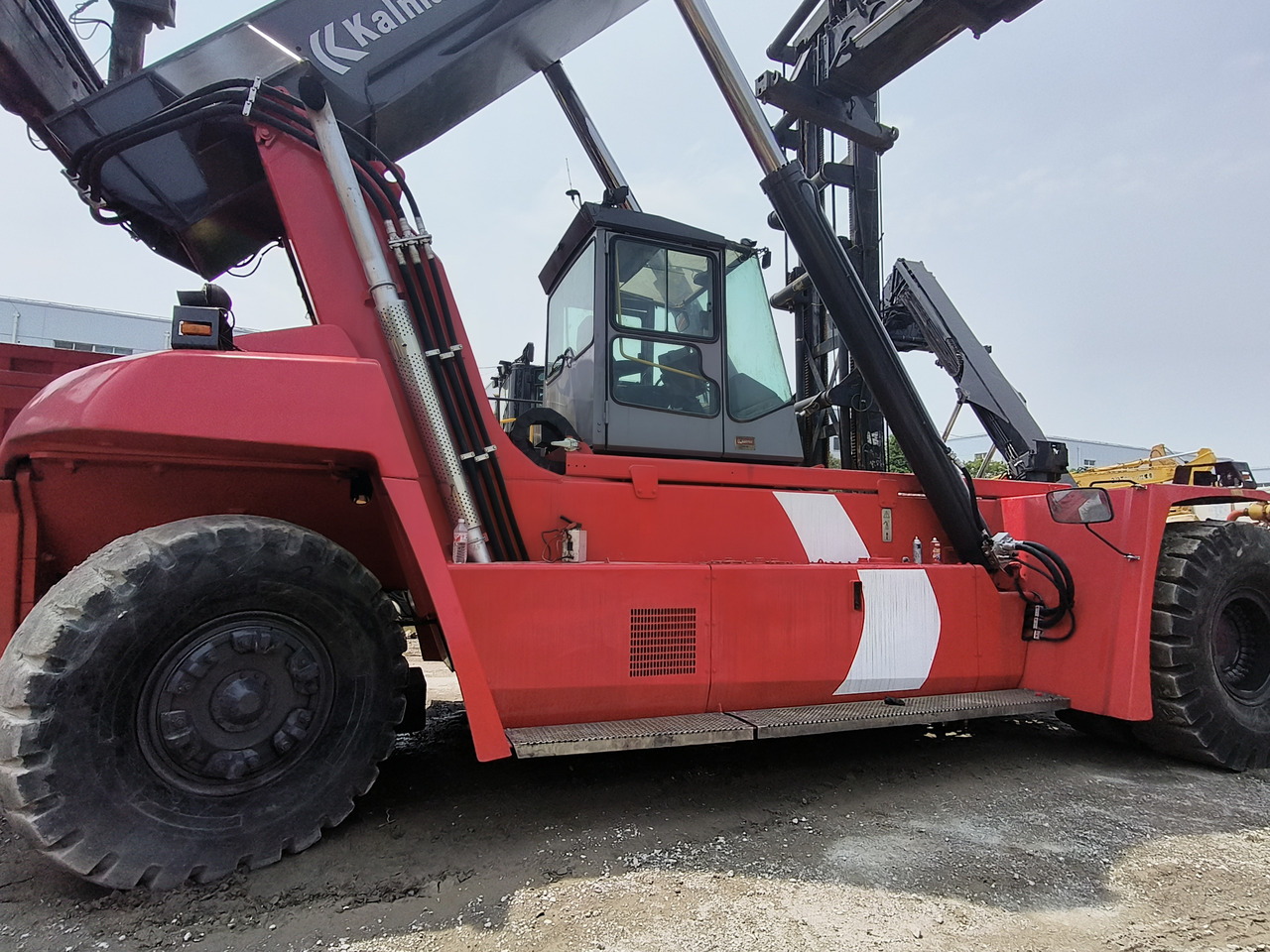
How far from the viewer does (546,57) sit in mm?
4223

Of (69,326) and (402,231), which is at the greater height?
(69,326)

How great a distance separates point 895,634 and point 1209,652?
186cm

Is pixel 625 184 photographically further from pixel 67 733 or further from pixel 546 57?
pixel 67 733

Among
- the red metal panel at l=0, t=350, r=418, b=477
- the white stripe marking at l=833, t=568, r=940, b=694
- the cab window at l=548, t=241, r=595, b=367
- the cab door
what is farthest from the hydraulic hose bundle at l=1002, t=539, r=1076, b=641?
the red metal panel at l=0, t=350, r=418, b=477

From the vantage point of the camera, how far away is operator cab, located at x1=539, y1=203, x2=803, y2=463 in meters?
3.92

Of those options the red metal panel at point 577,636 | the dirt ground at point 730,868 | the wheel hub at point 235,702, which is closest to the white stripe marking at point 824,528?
the red metal panel at point 577,636

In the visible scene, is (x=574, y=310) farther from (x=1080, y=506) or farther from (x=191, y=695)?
(x=1080, y=506)

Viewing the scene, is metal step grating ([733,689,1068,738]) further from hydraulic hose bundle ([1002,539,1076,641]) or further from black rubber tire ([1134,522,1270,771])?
black rubber tire ([1134,522,1270,771])

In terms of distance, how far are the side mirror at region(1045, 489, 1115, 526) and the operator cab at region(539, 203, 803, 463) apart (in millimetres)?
1605

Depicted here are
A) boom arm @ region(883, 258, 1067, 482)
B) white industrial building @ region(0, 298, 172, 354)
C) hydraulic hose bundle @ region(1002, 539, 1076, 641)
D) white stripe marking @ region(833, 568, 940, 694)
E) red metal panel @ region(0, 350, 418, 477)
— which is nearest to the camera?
red metal panel @ region(0, 350, 418, 477)

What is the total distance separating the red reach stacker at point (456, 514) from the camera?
2477 millimetres

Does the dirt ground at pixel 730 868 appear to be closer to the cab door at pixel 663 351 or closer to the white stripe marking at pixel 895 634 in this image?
the white stripe marking at pixel 895 634

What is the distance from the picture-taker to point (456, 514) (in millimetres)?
3111

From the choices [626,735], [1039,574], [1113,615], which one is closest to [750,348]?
[1039,574]
